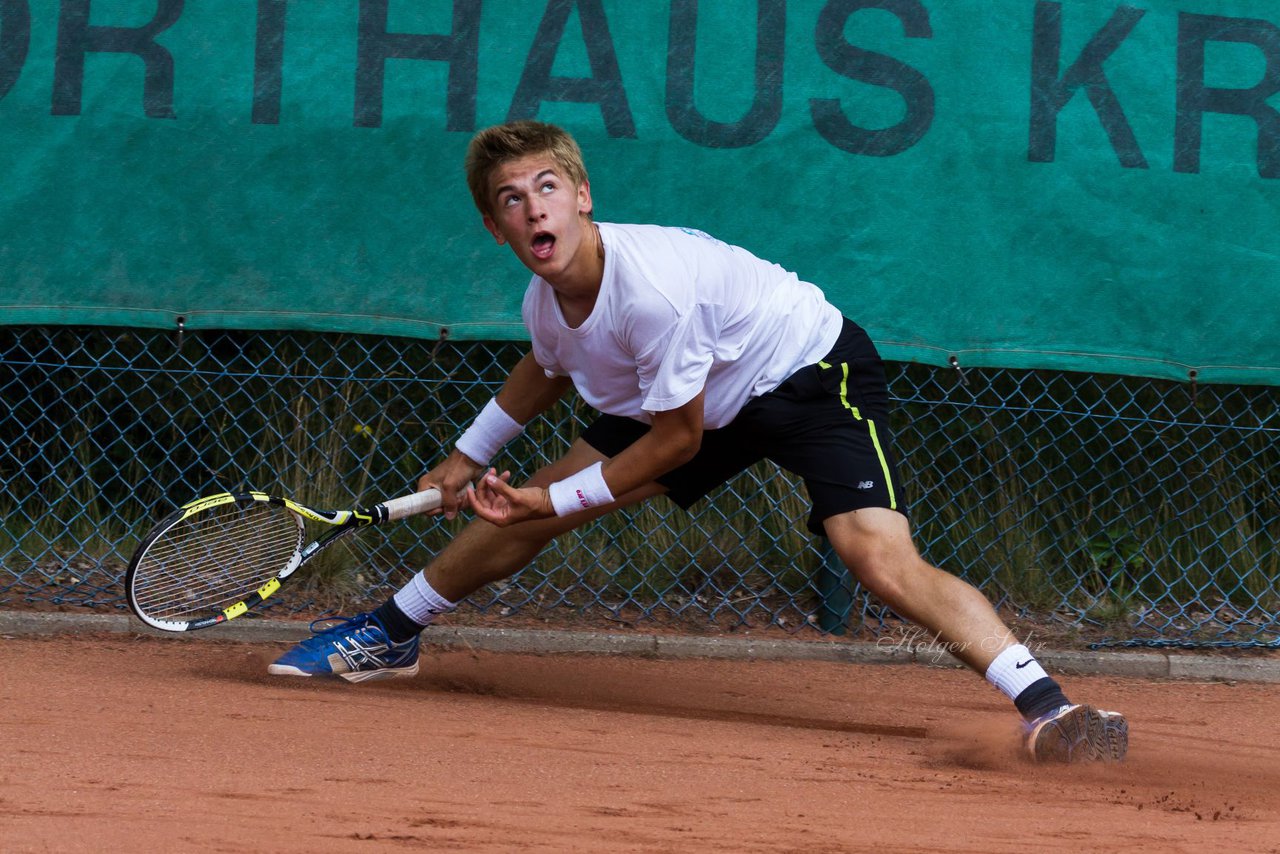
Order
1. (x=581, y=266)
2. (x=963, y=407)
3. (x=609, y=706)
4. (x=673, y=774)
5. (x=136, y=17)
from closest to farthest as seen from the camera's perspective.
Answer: (x=673, y=774), (x=581, y=266), (x=609, y=706), (x=136, y=17), (x=963, y=407)

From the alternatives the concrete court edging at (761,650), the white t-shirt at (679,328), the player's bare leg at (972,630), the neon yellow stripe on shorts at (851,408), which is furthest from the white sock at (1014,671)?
the concrete court edging at (761,650)

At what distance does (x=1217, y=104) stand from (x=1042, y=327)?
0.84 metres

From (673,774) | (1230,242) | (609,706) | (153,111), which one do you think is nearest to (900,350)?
(1230,242)


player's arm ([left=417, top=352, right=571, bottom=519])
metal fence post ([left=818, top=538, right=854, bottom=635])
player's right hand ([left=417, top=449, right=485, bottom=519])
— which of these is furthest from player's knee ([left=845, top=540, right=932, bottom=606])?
metal fence post ([left=818, top=538, right=854, bottom=635])

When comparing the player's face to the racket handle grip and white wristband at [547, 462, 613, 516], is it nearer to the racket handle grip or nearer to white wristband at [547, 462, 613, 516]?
white wristband at [547, 462, 613, 516]

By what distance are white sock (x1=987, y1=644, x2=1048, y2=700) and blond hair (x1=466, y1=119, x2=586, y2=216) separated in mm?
1388

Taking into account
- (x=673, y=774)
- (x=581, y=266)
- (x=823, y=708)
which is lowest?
(x=823, y=708)

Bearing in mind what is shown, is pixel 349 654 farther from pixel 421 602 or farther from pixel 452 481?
pixel 452 481

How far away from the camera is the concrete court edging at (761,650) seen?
4.09m

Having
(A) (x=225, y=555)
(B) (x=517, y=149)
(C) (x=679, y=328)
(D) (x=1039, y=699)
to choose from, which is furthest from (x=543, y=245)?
(D) (x=1039, y=699)

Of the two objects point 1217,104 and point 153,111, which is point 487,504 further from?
point 1217,104

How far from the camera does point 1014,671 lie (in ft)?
9.96

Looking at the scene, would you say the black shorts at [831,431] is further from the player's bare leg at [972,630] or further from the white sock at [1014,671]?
the white sock at [1014,671]

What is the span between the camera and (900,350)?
160 inches
